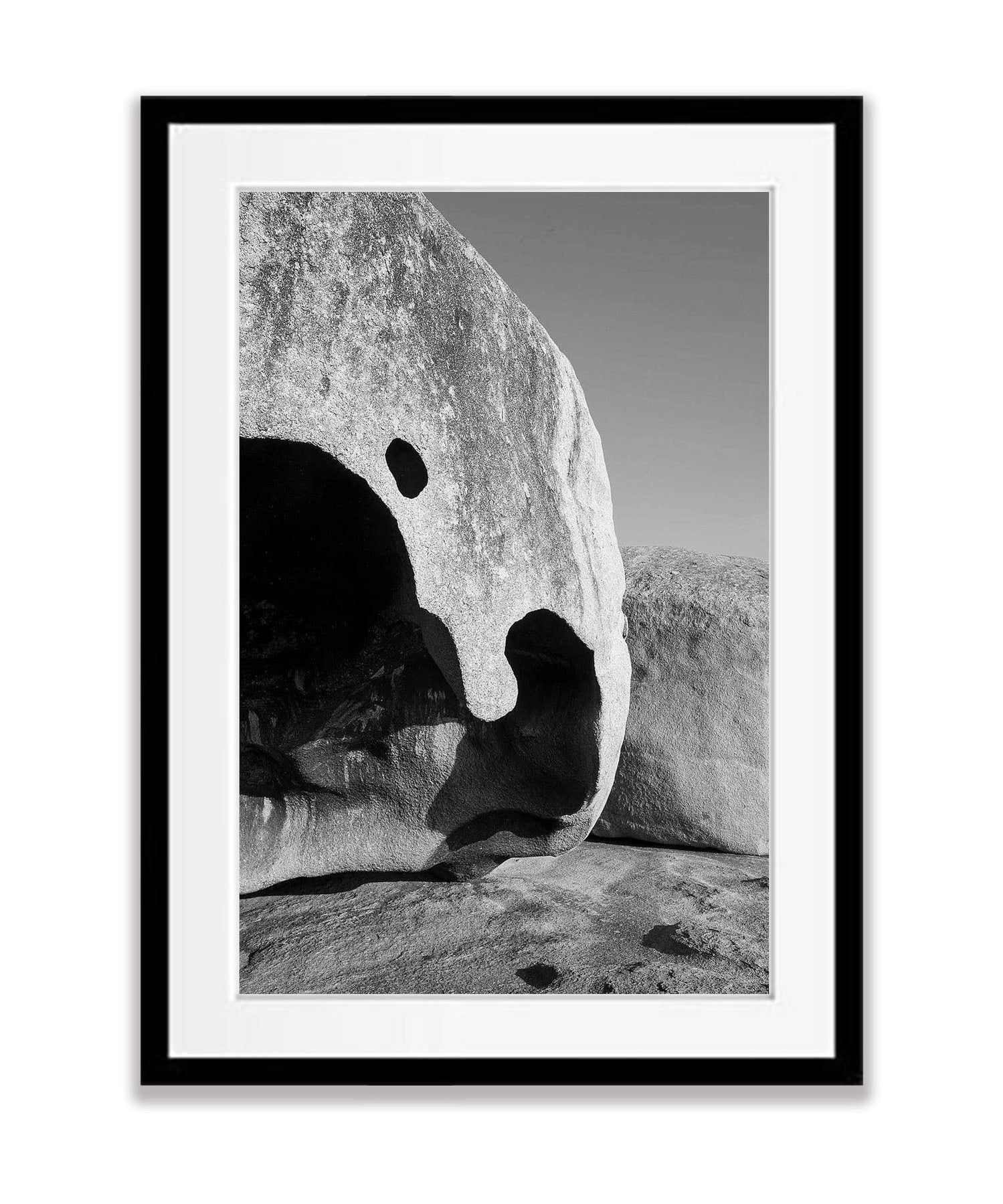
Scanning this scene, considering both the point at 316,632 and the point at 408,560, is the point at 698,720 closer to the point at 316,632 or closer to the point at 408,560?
the point at 316,632

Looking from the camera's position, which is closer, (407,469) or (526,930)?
(407,469)

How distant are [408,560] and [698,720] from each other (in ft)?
6.99

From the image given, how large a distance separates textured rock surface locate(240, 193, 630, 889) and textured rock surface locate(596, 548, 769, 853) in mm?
788

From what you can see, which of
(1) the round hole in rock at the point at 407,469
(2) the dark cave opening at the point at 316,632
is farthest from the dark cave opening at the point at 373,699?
→ (1) the round hole in rock at the point at 407,469

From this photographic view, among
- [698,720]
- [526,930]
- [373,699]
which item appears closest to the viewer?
[526,930]

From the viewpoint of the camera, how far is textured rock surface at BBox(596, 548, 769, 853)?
11.6ft

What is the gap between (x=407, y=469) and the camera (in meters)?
1.92

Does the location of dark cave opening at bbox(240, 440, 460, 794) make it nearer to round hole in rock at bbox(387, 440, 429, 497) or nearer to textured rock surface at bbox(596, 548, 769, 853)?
round hole in rock at bbox(387, 440, 429, 497)

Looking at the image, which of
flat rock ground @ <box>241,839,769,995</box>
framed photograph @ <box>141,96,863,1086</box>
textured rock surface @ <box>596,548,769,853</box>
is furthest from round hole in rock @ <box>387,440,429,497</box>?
textured rock surface @ <box>596,548,769,853</box>

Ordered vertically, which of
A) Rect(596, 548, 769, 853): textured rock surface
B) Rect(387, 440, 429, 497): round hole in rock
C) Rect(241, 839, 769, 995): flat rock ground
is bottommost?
Rect(241, 839, 769, 995): flat rock ground

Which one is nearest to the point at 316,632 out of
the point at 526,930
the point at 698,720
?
the point at 526,930
